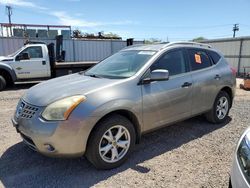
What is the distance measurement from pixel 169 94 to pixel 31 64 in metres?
8.63

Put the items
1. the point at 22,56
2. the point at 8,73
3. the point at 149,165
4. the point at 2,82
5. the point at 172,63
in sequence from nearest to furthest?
the point at 149,165
the point at 172,63
the point at 2,82
the point at 8,73
the point at 22,56

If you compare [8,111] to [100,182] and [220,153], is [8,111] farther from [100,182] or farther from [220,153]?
[220,153]

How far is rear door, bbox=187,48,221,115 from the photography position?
4836mm

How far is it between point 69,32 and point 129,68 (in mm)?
18607

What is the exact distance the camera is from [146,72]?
4012 mm

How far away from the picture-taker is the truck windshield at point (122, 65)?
13.5ft

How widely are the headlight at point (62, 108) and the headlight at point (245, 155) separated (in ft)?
6.27

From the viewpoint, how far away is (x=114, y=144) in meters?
3.65

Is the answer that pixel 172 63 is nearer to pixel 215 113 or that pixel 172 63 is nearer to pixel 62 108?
pixel 215 113

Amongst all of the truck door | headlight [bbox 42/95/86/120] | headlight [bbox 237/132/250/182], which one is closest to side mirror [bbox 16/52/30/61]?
the truck door

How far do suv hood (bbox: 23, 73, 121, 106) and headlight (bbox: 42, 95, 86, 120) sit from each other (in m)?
0.09

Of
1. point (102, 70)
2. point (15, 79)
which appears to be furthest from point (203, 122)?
point (15, 79)

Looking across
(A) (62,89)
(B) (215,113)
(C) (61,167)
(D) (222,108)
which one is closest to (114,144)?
(C) (61,167)

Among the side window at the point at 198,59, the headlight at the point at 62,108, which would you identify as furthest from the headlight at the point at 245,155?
the side window at the point at 198,59
